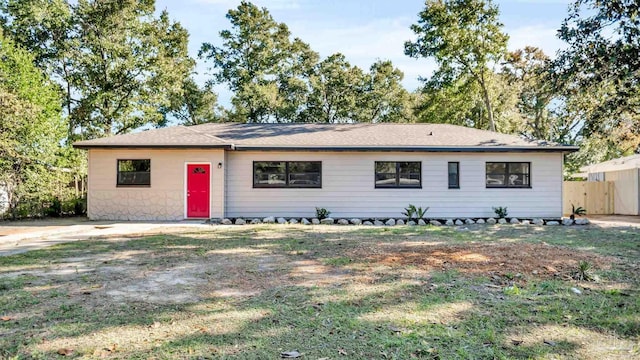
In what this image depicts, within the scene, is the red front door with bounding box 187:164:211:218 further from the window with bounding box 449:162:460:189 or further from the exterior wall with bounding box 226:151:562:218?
the window with bounding box 449:162:460:189

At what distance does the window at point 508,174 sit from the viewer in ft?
44.4

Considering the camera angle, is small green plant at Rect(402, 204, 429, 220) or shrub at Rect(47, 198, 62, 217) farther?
shrub at Rect(47, 198, 62, 217)

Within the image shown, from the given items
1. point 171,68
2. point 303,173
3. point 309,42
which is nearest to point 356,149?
point 303,173

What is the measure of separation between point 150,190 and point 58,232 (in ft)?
11.2

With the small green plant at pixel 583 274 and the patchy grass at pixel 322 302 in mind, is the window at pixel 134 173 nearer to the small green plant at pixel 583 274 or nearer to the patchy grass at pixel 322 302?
the patchy grass at pixel 322 302

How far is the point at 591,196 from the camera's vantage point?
55.7ft

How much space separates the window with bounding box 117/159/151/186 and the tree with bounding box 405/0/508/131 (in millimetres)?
14821

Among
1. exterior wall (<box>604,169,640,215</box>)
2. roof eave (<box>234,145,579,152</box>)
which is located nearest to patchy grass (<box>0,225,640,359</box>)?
roof eave (<box>234,145,579,152</box>)

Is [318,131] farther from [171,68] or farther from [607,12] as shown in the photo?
[171,68]

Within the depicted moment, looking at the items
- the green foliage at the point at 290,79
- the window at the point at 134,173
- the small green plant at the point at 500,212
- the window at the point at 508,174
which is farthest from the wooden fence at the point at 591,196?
the window at the point at 134,173

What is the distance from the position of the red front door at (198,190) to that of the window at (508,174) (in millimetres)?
9677

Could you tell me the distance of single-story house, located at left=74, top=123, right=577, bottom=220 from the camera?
1297 centimetres

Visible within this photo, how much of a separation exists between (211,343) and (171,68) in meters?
21.1

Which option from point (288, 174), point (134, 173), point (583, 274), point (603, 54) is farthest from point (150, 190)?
point (603, 54)
